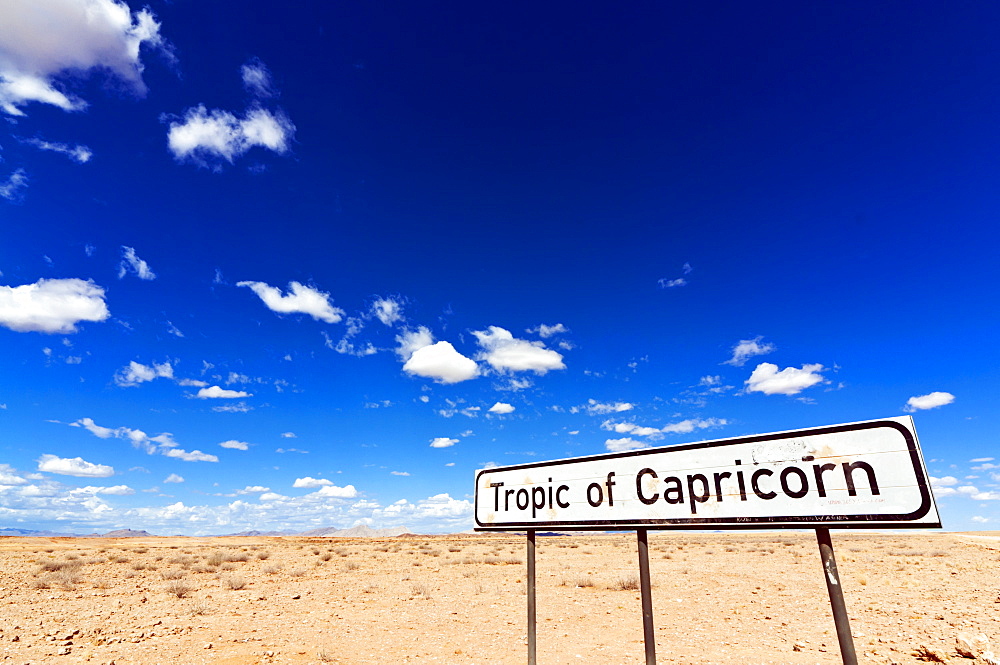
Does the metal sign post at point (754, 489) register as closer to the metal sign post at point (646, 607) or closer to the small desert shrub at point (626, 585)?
the metal sign post at point (646, 607)

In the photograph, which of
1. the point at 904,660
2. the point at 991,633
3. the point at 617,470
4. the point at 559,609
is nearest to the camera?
the point at 617,470

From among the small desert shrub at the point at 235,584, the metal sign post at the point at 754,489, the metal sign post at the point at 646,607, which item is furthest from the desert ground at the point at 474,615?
the metal sign post at the point at 754,489

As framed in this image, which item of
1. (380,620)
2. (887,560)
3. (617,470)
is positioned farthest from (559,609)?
(887,560)

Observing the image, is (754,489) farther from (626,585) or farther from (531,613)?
(626,585)

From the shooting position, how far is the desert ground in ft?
26.5

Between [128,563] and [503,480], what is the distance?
25.2 meters

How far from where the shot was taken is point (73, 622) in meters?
9.58

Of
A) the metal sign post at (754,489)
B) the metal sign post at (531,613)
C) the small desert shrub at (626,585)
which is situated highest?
the metal sign post at (754,489)

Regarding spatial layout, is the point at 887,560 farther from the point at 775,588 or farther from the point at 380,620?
the point at 380,620

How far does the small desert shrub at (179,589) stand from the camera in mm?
12966

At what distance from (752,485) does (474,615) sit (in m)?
9.67

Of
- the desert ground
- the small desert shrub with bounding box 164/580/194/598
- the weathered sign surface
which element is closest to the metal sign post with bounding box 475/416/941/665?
the weathered sign surface

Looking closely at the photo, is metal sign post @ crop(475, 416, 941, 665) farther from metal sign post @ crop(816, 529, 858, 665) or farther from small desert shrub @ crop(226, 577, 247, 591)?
small desert shrub @ crop(226, 577, 247, 591)

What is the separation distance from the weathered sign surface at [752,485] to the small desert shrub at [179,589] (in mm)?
13003
